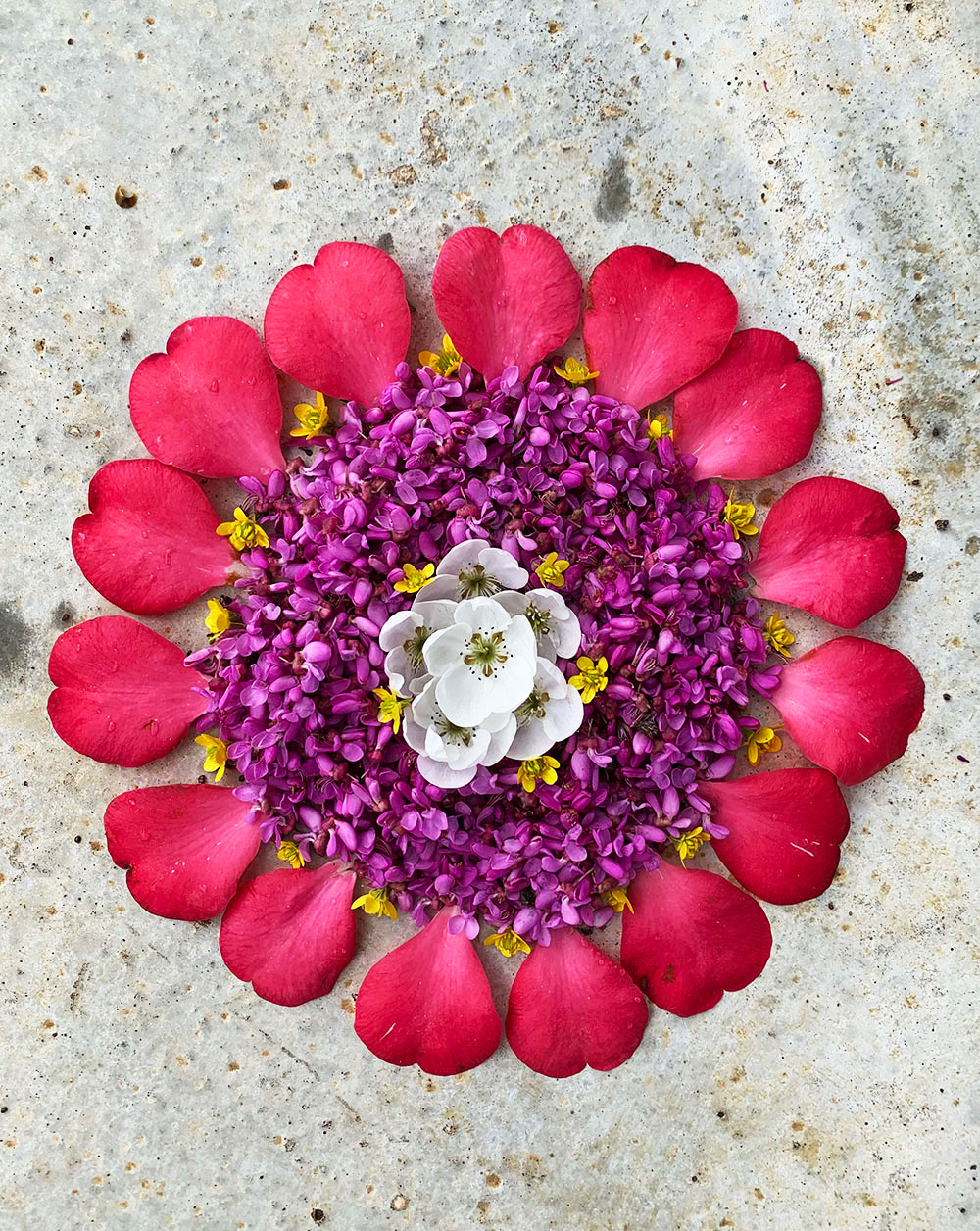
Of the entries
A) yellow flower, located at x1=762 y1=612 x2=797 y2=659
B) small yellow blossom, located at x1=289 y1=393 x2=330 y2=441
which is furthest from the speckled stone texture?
small yellow blossom, located at x1=289 y1=393 x2=330 y2=441

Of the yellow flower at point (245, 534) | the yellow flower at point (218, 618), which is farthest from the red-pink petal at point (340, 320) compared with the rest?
the yellow flower at point (218, 618)

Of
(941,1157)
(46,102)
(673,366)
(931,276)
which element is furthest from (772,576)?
(46,102)

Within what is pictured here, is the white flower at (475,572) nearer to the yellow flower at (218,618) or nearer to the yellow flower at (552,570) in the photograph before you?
the yellow flower at (552,570)

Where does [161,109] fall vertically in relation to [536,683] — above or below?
above

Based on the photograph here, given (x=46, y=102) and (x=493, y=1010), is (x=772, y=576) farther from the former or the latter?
(x=46, y=102)

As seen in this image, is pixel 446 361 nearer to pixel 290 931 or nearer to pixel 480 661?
pixel 480 661

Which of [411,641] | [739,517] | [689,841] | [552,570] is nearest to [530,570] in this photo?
[552,570]
